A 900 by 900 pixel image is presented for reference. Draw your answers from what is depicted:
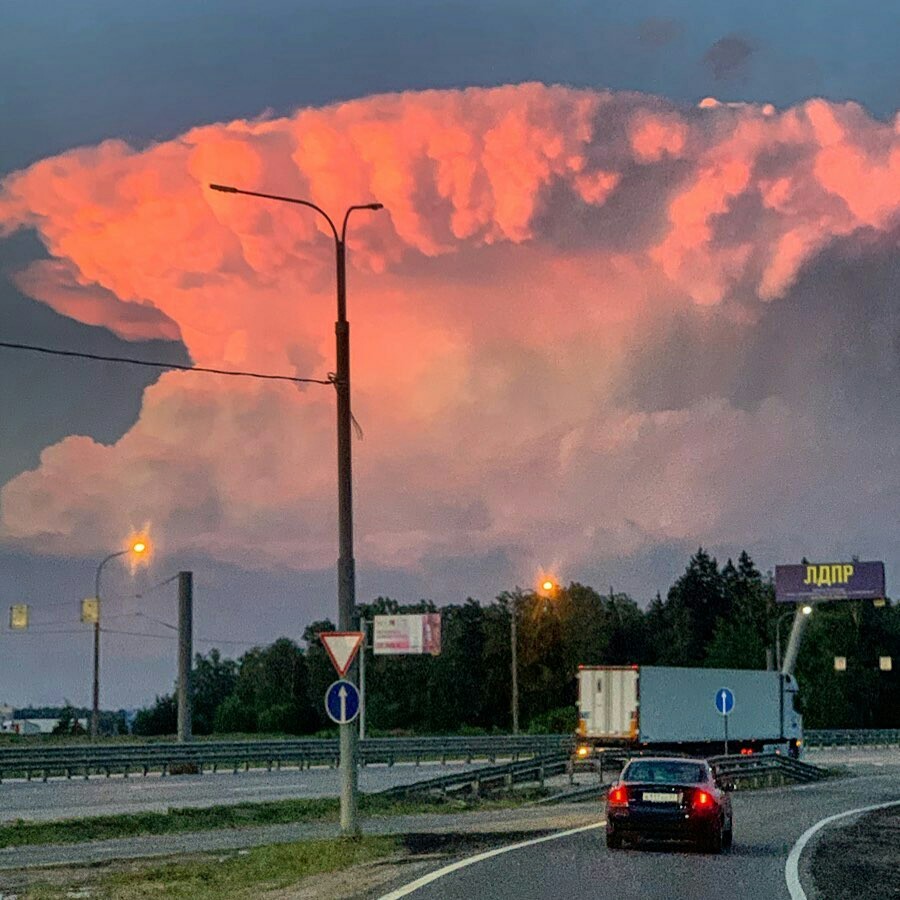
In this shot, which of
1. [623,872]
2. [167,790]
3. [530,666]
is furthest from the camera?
[530,666]

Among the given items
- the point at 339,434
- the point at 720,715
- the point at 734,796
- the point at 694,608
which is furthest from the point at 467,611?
the point at 339,434

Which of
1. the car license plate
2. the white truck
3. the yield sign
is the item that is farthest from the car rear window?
the white truck

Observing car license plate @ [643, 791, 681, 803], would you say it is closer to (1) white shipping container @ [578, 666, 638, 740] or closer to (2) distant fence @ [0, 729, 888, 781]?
(2) distant fence @ [0, 729, 888, 781]

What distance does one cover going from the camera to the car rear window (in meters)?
22.5

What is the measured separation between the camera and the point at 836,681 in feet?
412

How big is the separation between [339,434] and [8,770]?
30.9 metres

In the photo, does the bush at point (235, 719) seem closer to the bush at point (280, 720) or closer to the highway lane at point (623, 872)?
the bush at point (280, 720)

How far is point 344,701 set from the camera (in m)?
23.0

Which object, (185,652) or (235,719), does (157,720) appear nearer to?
(235,719)

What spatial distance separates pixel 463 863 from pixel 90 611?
45526mm

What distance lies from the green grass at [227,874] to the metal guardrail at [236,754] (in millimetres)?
30691

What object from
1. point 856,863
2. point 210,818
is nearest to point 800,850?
point 856,863

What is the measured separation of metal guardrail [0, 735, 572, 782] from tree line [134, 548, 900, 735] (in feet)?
144

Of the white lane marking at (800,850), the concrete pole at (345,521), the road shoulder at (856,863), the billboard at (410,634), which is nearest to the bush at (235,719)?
the billboard at (410,634)
